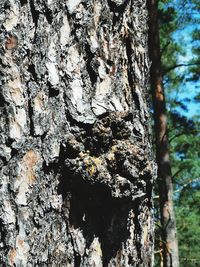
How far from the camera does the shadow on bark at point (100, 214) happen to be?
3.66 feet

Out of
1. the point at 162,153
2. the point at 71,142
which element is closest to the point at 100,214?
the point at 71,142

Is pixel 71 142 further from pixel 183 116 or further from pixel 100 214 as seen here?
pixel 183 116

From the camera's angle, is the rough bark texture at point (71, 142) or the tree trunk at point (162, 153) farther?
the tree trunk at point (162, 153)

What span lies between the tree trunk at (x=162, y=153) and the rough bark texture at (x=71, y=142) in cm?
547

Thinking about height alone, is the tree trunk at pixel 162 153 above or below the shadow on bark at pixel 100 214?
above

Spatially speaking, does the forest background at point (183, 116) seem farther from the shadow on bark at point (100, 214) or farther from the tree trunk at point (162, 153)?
the shadow on bark at point (100, 214)

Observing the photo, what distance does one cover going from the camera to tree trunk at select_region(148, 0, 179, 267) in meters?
6.60

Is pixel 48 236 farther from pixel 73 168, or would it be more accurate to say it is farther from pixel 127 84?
pixel 127 84

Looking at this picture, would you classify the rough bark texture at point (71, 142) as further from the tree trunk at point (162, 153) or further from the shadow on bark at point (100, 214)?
the tree trunk at point (162, 153)

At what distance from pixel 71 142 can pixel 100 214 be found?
171 millimetres

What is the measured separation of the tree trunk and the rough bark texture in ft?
18.0

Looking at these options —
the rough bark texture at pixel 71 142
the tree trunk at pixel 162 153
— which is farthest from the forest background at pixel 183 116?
the rough bark texture at pixel 71 142

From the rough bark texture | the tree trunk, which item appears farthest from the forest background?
the rough bark texture

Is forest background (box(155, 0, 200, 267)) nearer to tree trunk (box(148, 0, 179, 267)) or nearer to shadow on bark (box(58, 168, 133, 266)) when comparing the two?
tree trunk (box(148, 0, 179, 267))
